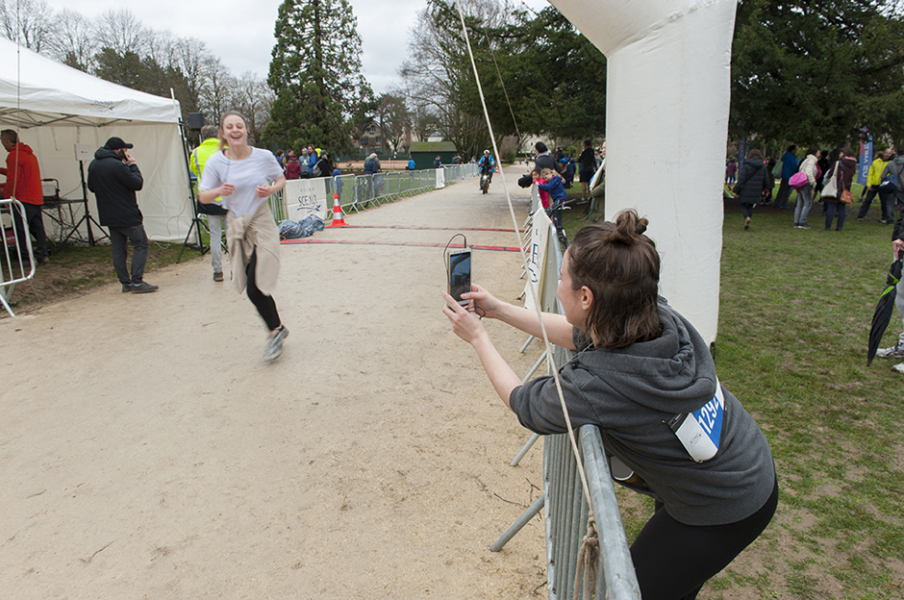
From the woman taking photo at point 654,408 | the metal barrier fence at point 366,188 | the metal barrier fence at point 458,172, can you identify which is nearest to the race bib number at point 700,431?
the woman taking photo at point 654,408

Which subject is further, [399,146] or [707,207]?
[399,146]

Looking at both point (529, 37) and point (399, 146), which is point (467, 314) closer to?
point (529, 37)

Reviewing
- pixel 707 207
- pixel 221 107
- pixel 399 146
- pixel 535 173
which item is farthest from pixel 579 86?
pixel 399 146

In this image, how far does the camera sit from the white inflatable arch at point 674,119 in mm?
3789

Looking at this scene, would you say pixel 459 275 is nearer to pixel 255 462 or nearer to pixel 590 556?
pixel 590 556

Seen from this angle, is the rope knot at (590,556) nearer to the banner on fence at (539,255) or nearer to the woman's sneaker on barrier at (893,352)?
the banner on fence at (539,255)

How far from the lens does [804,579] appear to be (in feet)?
7.68

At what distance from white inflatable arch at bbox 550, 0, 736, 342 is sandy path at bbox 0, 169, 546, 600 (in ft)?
5.37

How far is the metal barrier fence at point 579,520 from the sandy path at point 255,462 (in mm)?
474

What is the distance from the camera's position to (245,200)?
450 cm

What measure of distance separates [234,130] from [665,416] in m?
4.13

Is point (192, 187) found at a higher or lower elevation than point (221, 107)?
lower

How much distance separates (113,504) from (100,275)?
6.48 meters

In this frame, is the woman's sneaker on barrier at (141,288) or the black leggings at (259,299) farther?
the woman's sneaker on barrier at (141,288)
